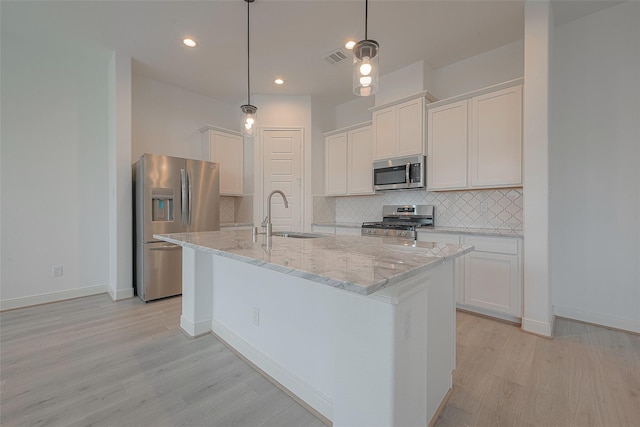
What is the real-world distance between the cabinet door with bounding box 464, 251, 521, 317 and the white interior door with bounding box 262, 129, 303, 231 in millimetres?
2692

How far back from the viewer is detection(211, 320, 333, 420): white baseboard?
1498 millimetres

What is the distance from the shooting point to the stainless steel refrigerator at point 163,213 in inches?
132

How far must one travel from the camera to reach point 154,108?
4.14 m

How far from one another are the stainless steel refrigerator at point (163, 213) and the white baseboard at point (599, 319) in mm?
4280

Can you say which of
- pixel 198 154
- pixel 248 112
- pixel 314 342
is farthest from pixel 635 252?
pixel 198 154

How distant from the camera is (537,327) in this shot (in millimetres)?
2484

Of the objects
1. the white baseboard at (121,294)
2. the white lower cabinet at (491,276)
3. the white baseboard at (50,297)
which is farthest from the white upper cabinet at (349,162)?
the white baseboard at (50,297)

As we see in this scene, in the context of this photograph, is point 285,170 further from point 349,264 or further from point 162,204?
point 349,264

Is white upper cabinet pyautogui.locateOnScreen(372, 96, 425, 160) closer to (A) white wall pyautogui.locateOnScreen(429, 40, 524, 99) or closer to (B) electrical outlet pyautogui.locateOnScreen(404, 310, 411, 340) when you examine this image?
(A) white wall pyautogui.locateOnScreen(429, 40, 524, 99)

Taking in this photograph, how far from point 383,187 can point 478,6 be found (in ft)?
7.02

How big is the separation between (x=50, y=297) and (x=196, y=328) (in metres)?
2.35

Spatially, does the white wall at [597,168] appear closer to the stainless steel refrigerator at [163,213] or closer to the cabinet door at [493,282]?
the cabinet door at [493,282]

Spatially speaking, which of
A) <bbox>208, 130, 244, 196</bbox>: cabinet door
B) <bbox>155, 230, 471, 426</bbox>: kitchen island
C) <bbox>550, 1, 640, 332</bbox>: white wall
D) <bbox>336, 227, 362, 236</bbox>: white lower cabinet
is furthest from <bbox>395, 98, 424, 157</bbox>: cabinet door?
<bbox>208, 130, 244, 196</bbox>: cabinet door

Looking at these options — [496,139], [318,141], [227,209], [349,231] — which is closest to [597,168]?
[496,139]
